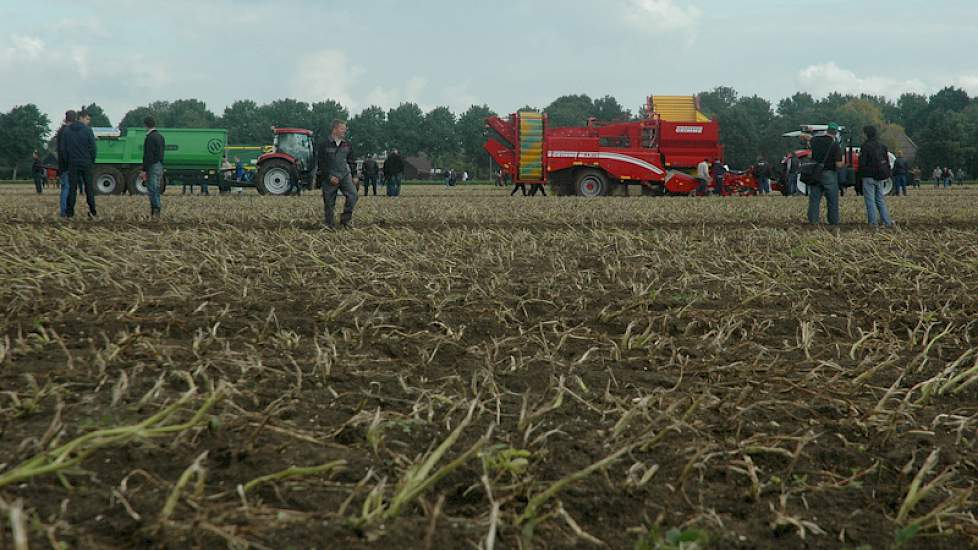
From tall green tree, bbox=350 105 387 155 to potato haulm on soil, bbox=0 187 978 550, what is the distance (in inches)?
4128

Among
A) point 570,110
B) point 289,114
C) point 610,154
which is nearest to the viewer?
point 610,154

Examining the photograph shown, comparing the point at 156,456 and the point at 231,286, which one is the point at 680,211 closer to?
the point at 231,286

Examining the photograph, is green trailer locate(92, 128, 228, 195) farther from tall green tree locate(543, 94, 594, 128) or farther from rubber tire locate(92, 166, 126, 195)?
tall green tree locate(543, 94, 594, 128)

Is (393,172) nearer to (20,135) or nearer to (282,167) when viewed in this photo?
(282,167)

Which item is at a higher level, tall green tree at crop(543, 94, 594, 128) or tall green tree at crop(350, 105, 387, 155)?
tall green tree at crop(543, 94, 594, 128)

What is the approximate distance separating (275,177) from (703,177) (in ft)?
40.4

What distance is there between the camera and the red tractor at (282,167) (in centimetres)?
2702

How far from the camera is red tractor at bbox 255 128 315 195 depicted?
2702cm

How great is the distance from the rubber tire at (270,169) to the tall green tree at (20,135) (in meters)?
71.5

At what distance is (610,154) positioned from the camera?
26.5 m

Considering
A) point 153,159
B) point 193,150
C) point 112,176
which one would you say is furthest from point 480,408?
point 193,150

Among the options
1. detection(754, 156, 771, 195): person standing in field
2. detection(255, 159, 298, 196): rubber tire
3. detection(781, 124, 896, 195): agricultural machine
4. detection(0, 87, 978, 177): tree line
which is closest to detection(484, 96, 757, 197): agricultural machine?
detection(781, 124, 896, 195): agricultural machine

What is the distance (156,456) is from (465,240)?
7078mm

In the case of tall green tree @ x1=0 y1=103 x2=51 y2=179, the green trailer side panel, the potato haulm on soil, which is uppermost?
tall green tree @ x1=0 y1=103 x2=51 y2=179
